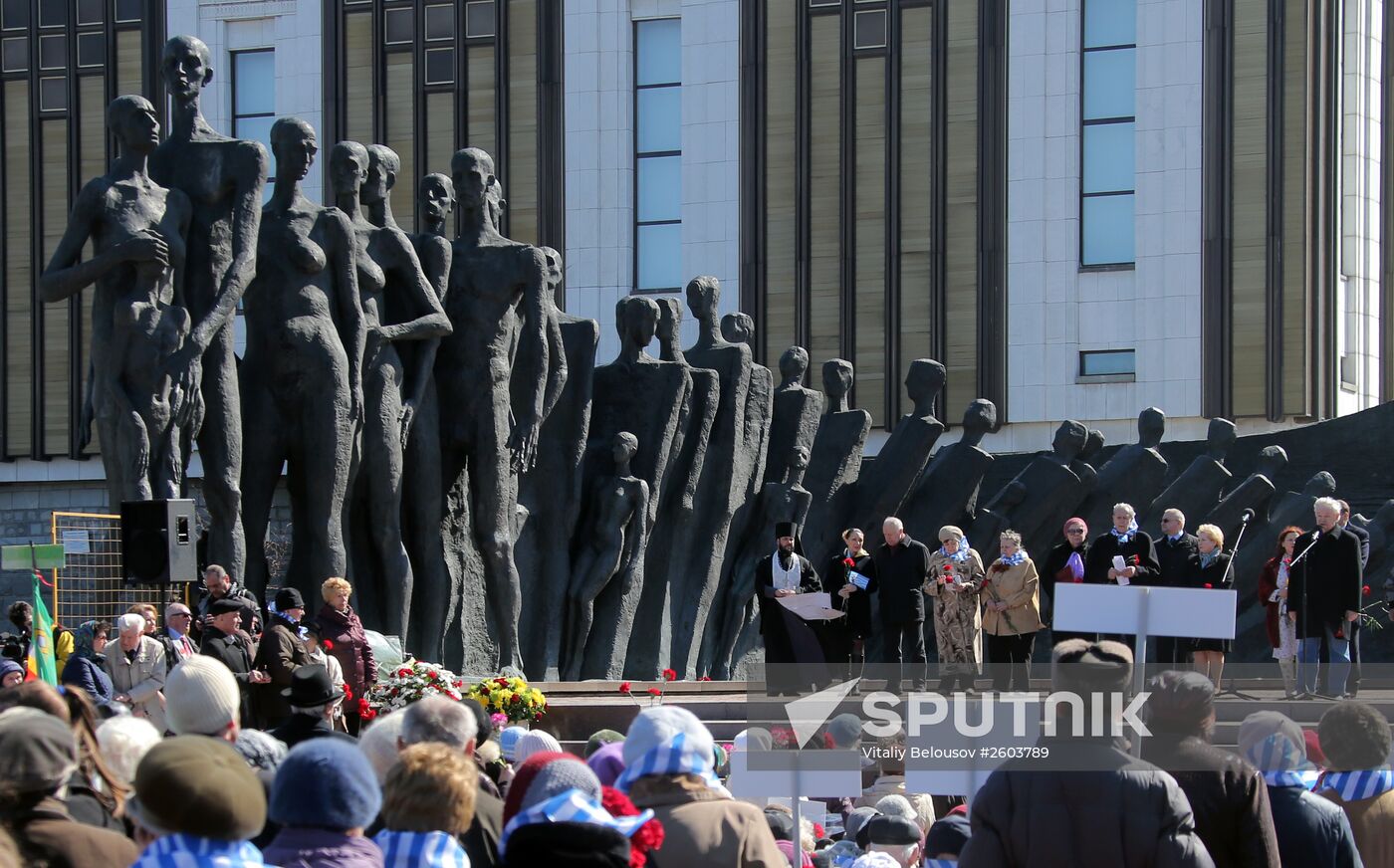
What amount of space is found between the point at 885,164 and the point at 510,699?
2024 cm

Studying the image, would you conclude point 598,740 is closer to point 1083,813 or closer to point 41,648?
point 1083,813

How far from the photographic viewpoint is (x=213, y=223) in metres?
14.4

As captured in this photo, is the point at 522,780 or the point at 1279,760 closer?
the point at 522,780

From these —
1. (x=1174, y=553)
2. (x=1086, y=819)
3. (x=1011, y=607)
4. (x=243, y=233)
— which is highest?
(x=243, y=233)

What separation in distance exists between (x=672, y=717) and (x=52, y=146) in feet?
100

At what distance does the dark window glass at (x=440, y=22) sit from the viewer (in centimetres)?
3409

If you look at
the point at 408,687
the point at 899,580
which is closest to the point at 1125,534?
the point at 899,580

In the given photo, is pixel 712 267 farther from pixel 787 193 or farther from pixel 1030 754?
pixel 1030 754

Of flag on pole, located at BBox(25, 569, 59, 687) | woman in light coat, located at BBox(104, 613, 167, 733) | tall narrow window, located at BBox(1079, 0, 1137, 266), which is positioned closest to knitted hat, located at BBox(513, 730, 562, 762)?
woman in light coat, located at BBox(104, 613, 167, 733)

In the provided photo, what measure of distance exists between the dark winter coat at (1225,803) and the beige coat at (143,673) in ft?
22.2

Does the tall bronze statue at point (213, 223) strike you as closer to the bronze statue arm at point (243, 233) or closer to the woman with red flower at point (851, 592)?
the bronze statue arm at point (243, 233)

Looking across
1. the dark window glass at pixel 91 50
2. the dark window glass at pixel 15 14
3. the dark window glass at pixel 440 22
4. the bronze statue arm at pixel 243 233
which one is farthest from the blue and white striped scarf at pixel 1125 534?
the dark window glass at pixel 15 14

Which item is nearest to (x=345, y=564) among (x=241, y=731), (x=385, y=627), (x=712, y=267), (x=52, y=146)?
(x=385, y=627)

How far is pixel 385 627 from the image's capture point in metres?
16.0
